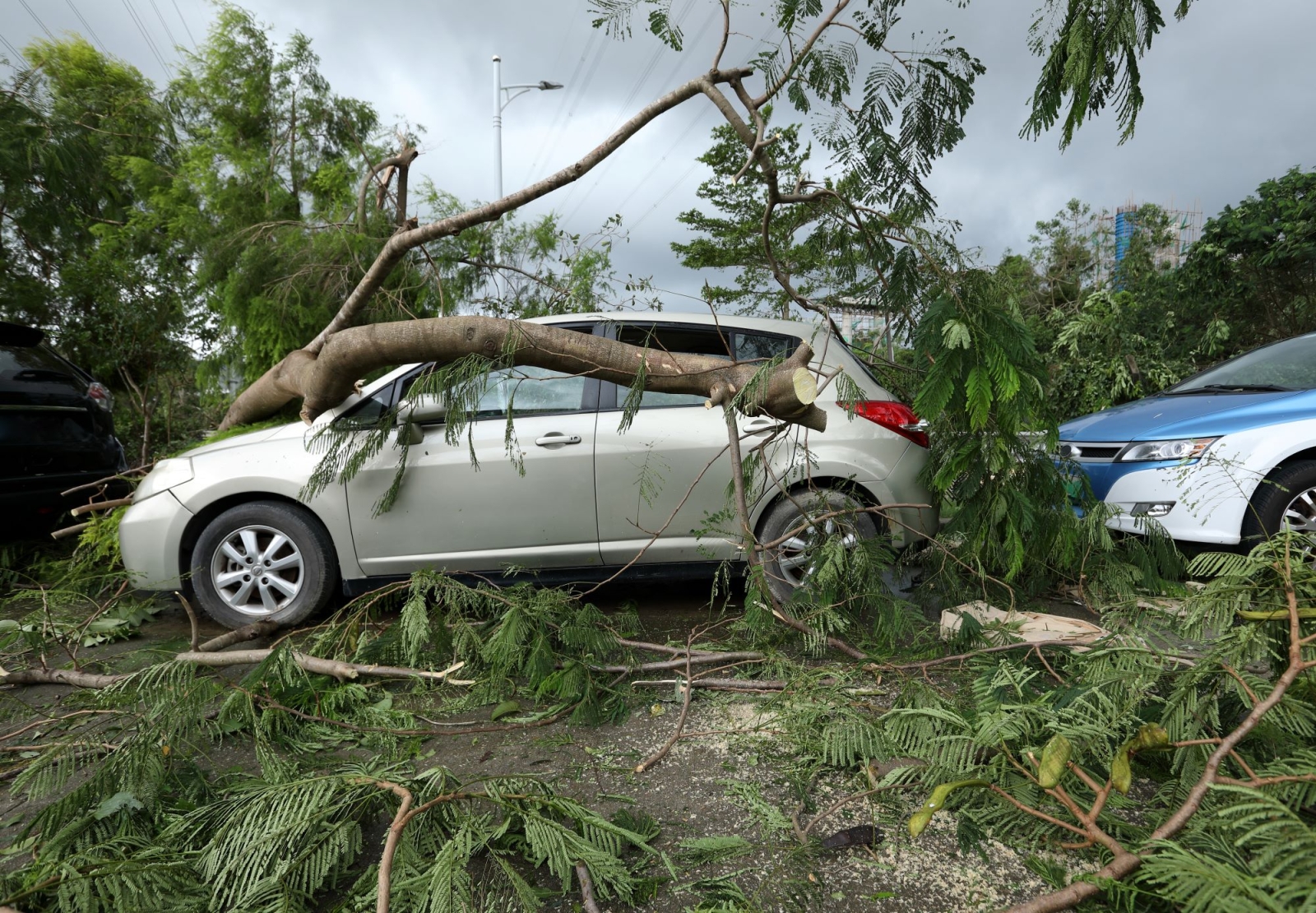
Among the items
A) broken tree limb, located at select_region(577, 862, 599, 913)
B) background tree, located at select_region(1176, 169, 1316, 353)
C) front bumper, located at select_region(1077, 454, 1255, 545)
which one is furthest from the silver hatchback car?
background tree, located at select_region(1176, 169, 1316, 353)

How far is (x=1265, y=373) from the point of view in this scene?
513 cm

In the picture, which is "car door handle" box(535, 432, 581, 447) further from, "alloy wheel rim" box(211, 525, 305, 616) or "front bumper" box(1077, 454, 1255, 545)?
"front bumper" box(1077, 454, 1255, 545)

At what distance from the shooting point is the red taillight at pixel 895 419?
13.7 feet

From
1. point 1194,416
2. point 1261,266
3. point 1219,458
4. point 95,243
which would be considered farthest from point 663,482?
point 1261,266

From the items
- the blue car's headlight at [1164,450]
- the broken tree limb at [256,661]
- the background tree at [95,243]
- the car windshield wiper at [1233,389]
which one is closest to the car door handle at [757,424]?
the broken tree limb at [256,661]

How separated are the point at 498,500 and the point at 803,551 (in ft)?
5.43

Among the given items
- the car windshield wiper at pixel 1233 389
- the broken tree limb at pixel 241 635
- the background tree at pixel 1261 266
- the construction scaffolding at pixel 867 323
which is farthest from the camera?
the background tree at pixel 1261 266

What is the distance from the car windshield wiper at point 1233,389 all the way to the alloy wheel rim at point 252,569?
19.6 ft

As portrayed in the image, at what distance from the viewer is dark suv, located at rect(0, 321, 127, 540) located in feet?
16.1

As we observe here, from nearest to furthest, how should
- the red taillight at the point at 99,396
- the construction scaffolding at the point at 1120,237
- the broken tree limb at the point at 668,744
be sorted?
the broken tree limb at the point at 668,744 → the red taillight at the point at 99,396 → the construction scaffolding at the point at 1120,237

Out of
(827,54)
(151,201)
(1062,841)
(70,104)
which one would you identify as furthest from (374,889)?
(151,201)

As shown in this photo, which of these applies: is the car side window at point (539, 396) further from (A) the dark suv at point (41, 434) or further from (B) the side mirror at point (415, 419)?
(A) the dark suv at point (41, 434)

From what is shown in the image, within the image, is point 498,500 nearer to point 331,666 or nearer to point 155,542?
point 331,666

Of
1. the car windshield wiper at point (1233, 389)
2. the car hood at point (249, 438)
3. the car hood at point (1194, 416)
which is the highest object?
the car hood at point (249, 438)
